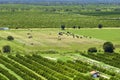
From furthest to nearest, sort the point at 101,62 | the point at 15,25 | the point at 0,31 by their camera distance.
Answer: the point at 15,25
the point at 0,31
the point at 101,62

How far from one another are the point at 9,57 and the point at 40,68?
15262 millimetres

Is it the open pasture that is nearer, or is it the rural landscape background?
the rural landscape background

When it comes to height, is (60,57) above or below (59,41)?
above

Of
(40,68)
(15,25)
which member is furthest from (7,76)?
(15,25)

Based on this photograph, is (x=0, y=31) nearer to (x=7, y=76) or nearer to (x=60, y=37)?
(x=60, y=37)

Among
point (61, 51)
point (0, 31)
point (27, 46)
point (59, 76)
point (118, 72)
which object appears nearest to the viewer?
point (59, 76)

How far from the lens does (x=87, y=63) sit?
270ft

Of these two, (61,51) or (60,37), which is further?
(60,37)

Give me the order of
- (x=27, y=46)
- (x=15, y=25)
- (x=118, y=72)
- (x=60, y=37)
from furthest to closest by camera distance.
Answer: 1. (x=15, y=25)
2. (x=60, y=37)
3. (x=27, y=46)
4. (x=118, y=72)

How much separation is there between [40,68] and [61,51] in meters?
24.8

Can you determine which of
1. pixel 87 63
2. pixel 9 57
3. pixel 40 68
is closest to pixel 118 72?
pixel 87 63

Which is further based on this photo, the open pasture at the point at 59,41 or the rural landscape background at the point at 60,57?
the open pasture at the point at 59,41

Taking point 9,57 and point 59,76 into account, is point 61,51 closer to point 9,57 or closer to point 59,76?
point 9,57

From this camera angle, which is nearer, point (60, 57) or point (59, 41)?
point (60, 57)
